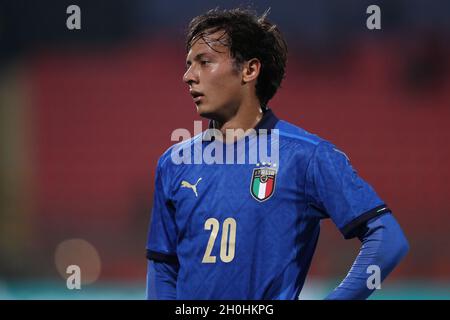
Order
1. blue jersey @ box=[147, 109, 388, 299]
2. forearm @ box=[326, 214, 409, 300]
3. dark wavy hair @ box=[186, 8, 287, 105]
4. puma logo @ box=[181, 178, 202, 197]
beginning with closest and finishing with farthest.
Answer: forearm @ box=[326, 214, 409, 300], blue jersey @ box=[147, 109, 388, 299], puma logo @ box=[181, 178, 202, 197], dark wavy hair @ box=[186, 8, 287, 105]

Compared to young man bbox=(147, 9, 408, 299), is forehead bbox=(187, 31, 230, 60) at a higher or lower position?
higher

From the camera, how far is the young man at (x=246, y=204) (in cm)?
233

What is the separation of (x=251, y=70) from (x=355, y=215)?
2.37ft

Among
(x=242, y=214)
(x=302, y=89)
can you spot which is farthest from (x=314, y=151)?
(x=302, y=89)

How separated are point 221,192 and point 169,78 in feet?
22.3

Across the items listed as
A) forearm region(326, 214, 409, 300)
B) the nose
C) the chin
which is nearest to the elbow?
forearm region(326, 214, 409, 300)

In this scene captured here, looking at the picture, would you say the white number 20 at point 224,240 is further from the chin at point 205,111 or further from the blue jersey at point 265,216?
the chin at point 205,111

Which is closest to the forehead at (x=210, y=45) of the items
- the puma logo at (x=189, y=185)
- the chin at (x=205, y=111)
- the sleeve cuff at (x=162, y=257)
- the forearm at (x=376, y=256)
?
the chin at (x=205, y=111)

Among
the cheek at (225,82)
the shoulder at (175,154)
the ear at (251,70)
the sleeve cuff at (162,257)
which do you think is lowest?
the sleeve cuff at (162,257)

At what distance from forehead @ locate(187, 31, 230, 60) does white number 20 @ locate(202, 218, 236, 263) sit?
0.61 meters

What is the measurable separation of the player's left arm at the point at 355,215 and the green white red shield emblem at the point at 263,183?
0.13 meters

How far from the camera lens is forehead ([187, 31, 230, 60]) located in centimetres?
261

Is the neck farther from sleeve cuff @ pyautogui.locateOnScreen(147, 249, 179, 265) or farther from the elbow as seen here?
the elbow

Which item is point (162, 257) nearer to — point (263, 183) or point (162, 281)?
point (162, 281)
